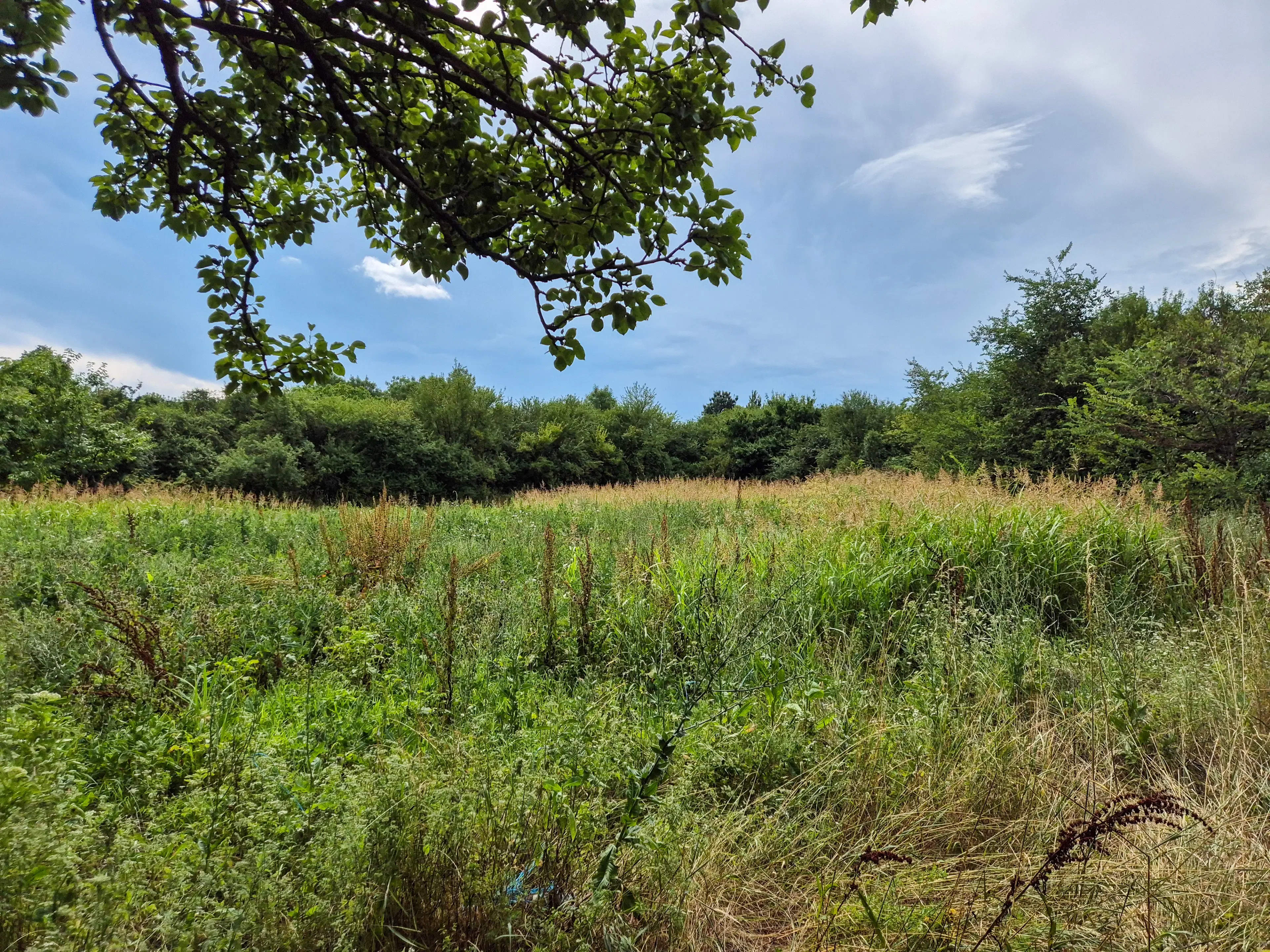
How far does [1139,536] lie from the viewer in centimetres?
582

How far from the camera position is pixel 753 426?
116 ft

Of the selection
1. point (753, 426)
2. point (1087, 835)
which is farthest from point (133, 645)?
point (753, 426)

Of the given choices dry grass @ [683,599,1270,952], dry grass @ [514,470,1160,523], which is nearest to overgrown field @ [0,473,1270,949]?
dry grass @ [683,599,1270,952]

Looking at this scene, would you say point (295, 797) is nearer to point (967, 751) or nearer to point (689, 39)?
point (967, 751)

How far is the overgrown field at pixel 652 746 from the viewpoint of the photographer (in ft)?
4.80

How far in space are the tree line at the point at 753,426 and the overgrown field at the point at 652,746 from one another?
1848mm

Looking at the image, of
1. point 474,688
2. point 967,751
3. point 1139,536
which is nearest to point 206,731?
point 474,688

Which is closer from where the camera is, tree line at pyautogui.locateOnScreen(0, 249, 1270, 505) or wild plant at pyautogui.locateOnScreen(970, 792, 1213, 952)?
wild plant at pyautogui.locateOnScreen(970, 792, 1213, 952)

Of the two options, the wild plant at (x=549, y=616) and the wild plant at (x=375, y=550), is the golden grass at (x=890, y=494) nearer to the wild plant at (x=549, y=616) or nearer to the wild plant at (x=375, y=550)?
the wild plant at (x=549, y=616)

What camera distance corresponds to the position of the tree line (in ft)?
34.8

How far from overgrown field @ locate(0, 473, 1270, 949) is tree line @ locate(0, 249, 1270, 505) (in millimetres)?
1848

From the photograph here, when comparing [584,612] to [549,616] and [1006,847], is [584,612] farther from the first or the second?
[1006,847]

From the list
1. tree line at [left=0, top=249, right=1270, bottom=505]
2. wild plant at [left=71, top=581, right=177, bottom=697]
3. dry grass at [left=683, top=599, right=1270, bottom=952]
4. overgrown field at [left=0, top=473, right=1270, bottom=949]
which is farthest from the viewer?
tree line at [left=0, top=249, right=1270, bottom=505]

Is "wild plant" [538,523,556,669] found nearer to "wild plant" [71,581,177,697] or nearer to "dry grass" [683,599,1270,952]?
"dry grass" [683,599,1270,952]
